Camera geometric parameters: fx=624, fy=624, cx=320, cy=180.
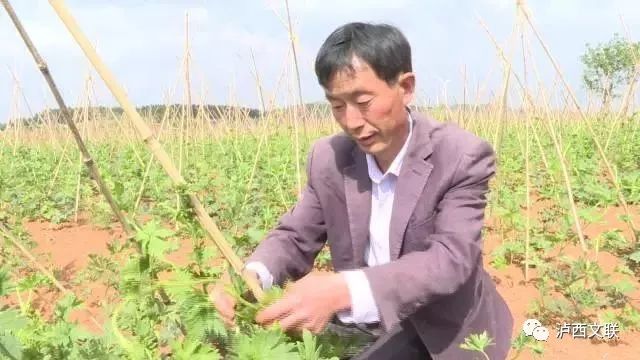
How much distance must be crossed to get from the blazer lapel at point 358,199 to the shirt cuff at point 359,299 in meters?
0.43

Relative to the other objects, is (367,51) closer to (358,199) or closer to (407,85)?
(407,85)

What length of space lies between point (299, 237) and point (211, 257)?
64 centimetres

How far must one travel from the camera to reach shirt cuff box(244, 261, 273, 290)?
1374 millimetres

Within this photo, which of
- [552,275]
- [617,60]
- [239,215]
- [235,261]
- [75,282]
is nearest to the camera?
[235,261]

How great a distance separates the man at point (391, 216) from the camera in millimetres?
1233

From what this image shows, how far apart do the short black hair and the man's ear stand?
0.01 meters

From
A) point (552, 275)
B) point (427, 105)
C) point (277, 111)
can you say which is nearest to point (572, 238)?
point (552, 275)

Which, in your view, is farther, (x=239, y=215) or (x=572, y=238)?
(x=239, y=215)

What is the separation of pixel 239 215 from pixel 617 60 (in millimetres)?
32322

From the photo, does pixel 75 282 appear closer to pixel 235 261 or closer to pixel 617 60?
pixel 235 261

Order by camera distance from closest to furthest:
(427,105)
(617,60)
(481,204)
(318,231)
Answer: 1. (481,204)
2. (318,231)
3. (427,105)
4. (617,60)

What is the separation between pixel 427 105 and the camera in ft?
33.9

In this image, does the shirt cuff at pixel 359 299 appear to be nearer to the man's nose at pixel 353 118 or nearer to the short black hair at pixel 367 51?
the man's nose at pixel 353 118

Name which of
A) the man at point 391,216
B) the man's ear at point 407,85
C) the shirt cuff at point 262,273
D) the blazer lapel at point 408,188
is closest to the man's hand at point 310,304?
the man at point 391,216
